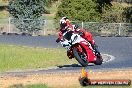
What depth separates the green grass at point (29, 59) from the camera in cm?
2334

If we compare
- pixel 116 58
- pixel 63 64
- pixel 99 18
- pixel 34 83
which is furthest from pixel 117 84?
pixel 99 18

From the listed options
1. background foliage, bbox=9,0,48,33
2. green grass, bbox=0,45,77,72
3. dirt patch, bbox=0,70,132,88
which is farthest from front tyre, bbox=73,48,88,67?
background foliage, bbox=9,0,48,33

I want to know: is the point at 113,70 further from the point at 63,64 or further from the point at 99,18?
the point at 99,18

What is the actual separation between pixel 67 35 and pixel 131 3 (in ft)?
136

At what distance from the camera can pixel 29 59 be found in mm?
25500

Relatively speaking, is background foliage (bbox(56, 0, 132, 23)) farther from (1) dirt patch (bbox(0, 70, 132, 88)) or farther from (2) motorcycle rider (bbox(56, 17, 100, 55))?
(1) dirt patch (bbox(0, 70, 132, 88))

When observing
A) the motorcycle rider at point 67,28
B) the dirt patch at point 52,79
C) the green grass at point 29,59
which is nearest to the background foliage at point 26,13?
the green grass at point 29,59

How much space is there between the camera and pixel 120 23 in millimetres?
46375

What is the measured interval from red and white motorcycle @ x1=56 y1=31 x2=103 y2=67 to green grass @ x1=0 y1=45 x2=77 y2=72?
8.40ft

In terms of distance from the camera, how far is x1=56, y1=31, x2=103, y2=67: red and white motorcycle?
2072 centimetres

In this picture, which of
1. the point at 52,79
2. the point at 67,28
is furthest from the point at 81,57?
the point at 52,79

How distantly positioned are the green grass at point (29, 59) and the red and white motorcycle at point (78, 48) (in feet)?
8.40

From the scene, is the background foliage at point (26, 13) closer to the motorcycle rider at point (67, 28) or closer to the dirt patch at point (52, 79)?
the motorcycle rider at point (67, 28)

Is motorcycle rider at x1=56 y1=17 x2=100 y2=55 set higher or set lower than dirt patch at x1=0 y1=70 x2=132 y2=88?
higher
